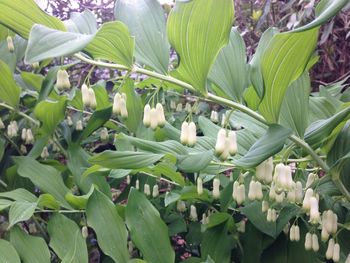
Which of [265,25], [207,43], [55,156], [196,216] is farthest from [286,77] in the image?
[265,25]

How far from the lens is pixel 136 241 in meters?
1.15

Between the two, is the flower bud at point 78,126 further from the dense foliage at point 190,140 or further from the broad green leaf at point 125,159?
the broad green leaf at point 125,159

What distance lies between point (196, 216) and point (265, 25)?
174 centimetres

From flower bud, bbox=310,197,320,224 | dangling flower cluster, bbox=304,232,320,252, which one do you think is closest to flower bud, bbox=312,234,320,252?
dangling flower cluster, bbox=304,232,320,252

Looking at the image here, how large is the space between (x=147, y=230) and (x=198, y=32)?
0.57 m

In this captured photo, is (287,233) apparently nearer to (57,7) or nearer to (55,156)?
(55,156)

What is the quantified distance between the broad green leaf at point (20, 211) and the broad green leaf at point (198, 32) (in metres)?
0.57

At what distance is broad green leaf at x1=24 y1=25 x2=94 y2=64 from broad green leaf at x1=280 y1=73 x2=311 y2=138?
0.50m

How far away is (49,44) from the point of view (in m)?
0.71

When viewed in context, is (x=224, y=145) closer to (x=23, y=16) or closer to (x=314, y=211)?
(x=314, y=211)

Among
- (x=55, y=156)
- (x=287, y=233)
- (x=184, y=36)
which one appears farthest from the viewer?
(x=55, y=156)

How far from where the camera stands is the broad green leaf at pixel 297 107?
3.27ft

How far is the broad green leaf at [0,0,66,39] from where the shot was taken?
31.8 inches

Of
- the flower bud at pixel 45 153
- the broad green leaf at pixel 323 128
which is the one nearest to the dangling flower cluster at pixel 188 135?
the broad green leaf at pixel 323 128
